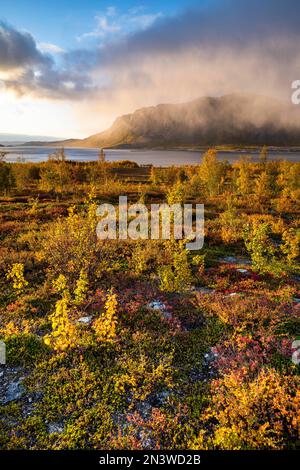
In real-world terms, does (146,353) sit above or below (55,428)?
above

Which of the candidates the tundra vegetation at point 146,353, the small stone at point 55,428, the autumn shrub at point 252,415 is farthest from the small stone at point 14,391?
the autumn shrub at point 252,415

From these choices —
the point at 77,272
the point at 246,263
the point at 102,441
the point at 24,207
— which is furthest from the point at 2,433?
the point at 24,207

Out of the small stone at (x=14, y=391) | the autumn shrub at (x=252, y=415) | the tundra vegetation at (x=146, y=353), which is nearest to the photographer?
the autumn shrub at (x=252, y=415)

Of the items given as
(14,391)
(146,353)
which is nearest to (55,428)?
(14,391)

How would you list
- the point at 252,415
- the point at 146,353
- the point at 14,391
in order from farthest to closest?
the point at 146,353 < the point at 14,391 < the point at 252,415

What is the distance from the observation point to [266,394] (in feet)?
17.5

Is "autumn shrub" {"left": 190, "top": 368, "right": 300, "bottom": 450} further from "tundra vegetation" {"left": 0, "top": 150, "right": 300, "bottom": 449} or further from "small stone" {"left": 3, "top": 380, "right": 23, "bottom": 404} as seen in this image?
"small stone" {"left": 3, "top": 380, "right": 23, "bottom": 404}

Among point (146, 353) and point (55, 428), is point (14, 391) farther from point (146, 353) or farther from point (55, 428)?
point (146, 353)

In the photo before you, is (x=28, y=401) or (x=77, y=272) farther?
(x=77, y=272)

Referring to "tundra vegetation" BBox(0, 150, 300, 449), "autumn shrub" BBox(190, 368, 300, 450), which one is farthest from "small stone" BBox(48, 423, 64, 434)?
"autumn shrub" BBox(190, 368, 300, 450)

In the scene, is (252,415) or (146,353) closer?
(252,415)

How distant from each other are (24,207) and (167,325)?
2108 cm

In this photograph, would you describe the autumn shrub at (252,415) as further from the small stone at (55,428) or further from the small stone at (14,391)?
the small stone at (14,391)
